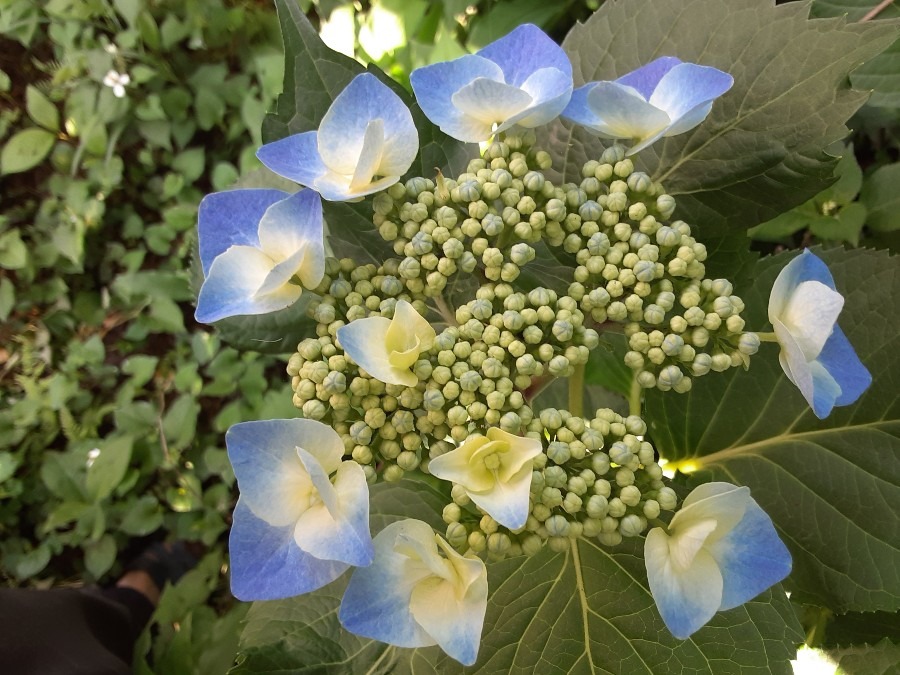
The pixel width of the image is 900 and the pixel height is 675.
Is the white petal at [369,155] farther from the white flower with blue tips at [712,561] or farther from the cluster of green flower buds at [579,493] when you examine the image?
the white flower with blue tips at [712,561]

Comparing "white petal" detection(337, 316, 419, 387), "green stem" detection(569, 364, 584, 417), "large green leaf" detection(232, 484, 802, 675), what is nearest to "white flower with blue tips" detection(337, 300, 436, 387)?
"white petal" detection(337, 316, 419, 387)

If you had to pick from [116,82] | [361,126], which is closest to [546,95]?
[361,126]

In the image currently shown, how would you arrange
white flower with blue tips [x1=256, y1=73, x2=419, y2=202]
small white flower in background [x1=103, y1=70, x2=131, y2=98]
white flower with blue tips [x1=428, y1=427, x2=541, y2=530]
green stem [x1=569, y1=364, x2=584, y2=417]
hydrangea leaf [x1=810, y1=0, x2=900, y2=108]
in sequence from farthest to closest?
small white flower in background [x1=103, y1=70, x2=131, y2=98], hydrangea leaf [x1=810, y1=0, x2=900, y2=108], green stem [x1=569, y1=364, x2=584, y2=417], white flower with blue tips [x1=256, y1=73, x2=419, y2=202], white flower with blue tips [x1=428, y1=427, x2=541, y2=530]

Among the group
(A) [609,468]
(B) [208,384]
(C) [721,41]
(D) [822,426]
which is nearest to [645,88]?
(C) [721,41]

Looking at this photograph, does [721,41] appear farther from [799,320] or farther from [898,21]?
[799,320]

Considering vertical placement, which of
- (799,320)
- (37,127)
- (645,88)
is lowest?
(37,127)

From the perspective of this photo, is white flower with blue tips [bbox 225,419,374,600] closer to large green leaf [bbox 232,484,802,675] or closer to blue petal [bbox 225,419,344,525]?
blue petal [bbox 225,419,344,525]
